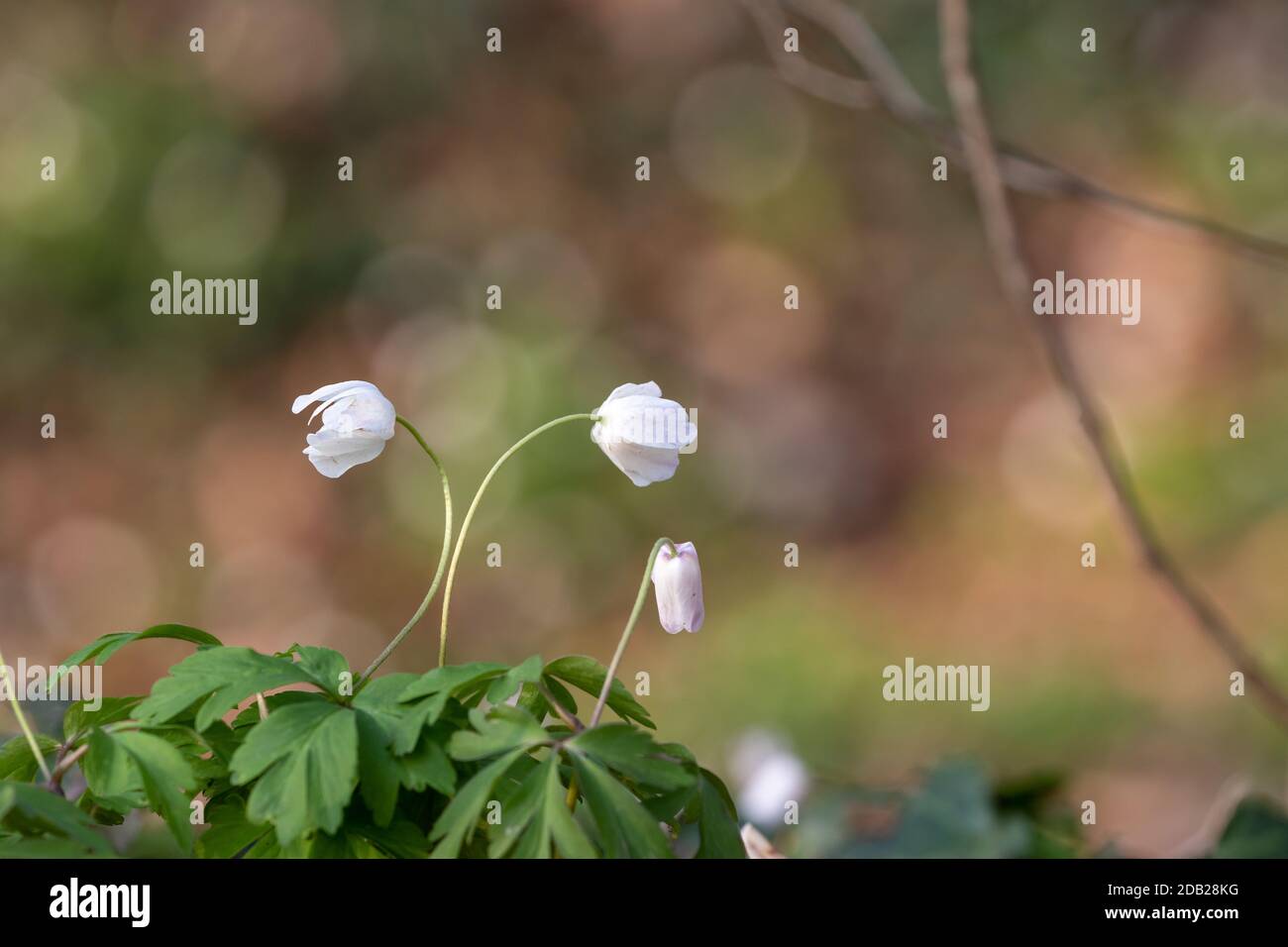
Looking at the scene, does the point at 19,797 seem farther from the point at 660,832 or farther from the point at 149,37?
the point at 149,37

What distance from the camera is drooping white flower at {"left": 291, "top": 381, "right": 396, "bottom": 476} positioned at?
25.9 inches

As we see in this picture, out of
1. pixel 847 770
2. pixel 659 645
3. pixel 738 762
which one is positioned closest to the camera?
pixel 738 762

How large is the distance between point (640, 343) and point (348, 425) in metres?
2.18

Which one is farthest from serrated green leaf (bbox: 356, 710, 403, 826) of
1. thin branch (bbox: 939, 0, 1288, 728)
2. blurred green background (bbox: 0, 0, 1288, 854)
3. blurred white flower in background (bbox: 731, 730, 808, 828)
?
blurred green background (bbox: 0, 0, 1288, 854)

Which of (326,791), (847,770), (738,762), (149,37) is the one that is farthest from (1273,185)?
(326,791)

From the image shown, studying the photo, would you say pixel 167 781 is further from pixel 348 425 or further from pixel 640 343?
pixel 640 343

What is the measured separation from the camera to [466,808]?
1.68 ft

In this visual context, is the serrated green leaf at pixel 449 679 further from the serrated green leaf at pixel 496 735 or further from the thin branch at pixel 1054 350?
the thin branch at pixel 1054 350

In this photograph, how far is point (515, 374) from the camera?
2631 millimetres

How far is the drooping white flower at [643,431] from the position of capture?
2.12ft

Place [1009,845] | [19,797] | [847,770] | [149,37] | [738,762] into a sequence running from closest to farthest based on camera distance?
[19,797], [1009,845], [738,762], [847,770], [149,37]

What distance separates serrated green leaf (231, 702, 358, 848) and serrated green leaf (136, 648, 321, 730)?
0.8 inches

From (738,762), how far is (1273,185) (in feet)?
6.77

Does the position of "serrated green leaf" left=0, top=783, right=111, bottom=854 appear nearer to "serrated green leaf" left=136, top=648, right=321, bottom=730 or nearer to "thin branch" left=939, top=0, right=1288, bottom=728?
"serrated green leaf" left=136, top=648, right=321, bottom=730
